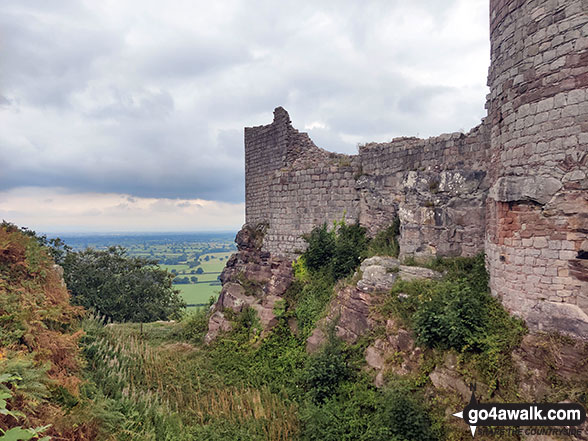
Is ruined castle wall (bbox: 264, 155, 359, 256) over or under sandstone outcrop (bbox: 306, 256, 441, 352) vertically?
over

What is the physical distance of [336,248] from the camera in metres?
10.6

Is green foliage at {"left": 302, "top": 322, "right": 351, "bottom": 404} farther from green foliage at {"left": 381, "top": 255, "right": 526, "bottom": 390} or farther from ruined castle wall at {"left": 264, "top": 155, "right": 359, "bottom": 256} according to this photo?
ruined castle wall at {"left": 264, "top": 155, "right": 359, "bottom": 256}

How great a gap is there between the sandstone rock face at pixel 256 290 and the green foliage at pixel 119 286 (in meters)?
9.80

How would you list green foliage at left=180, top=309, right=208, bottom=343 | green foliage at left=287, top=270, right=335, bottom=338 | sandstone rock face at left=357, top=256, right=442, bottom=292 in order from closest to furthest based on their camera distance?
sandstone rock face at left=357, top=256, right=442, bottom=292 → green foliage at left=287, top=270, right=335, bottom=338 → green foliage at left=180, top=309, right=208, bottom=343

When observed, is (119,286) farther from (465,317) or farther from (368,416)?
(465,317)

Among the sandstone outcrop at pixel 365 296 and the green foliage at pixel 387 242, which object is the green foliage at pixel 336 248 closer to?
the green foliage at pixel 387 242

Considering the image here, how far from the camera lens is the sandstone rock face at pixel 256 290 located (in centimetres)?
1147

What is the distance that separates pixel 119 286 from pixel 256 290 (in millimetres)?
12197

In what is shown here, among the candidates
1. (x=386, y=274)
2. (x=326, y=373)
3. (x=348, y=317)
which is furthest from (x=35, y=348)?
(x=386, y=274)

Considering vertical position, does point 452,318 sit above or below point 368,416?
above

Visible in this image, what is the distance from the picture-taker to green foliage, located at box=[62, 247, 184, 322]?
19.4 m

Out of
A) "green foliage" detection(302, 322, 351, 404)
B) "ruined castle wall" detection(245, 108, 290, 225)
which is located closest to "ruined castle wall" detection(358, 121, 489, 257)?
"green foliage" detection(302, 322, 351, 404)

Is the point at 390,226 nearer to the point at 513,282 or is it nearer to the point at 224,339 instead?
the point at 513,282

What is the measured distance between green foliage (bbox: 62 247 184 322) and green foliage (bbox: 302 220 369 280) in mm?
13706
